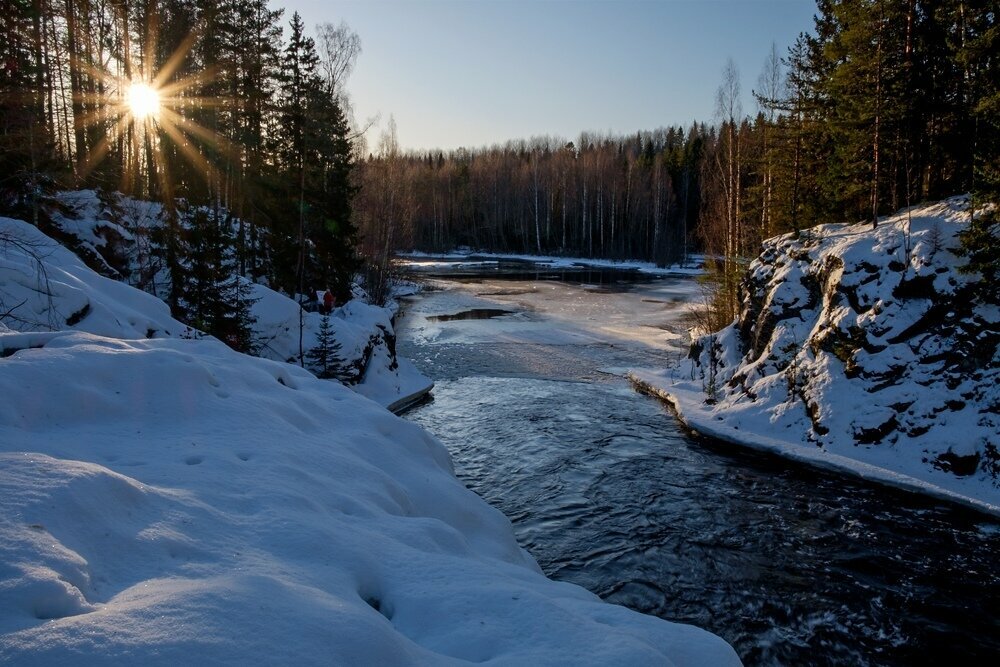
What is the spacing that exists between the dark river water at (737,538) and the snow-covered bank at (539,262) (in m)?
42.9

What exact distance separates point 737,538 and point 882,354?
7.91m

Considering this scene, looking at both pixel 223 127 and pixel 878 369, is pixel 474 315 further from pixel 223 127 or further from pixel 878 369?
pixel 878 369

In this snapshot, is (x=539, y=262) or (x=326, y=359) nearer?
(x=326, y=359)

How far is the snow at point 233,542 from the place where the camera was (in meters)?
2.98

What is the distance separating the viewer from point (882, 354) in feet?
47.6

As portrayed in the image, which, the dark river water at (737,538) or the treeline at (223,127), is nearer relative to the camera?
the dark river water at (737,538)

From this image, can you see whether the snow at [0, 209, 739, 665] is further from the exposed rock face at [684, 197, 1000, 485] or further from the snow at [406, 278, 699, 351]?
the snow at [406, 278, 699, 351]

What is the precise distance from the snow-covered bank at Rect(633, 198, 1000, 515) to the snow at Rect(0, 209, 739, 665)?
10115 millimetres

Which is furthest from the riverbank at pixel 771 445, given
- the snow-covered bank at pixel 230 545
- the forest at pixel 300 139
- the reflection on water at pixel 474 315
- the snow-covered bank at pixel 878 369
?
the reflection on water at pixel 474 315

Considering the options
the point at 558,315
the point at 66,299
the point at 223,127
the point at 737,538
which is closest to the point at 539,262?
the point at 558,315

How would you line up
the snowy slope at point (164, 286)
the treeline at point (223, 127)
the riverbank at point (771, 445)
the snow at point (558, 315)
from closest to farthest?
the riverbank at point (771, 445)
the snowy slope at point (164, 286)
the treeline at point (223, 127)
the snow at point (558, 315)

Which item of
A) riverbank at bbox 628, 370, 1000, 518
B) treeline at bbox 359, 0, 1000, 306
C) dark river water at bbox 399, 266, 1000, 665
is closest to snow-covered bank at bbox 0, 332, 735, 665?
dark river water at bbox 399, 266, 1000, 665

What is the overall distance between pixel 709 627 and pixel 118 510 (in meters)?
7.18

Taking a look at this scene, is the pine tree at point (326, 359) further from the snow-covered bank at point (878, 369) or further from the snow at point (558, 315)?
the snow-covered bank at point (878, 369)
